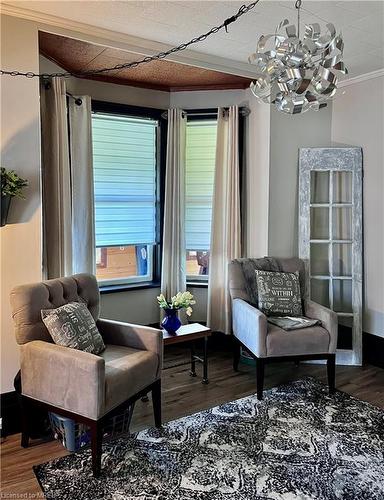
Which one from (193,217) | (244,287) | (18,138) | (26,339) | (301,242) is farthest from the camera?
(193,217)

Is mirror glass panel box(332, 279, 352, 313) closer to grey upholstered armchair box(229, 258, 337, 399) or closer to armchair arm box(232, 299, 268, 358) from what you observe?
grey upholstered armchair box(229, 258, 337, 399)

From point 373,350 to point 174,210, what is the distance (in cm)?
229

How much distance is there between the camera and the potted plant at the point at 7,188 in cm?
269

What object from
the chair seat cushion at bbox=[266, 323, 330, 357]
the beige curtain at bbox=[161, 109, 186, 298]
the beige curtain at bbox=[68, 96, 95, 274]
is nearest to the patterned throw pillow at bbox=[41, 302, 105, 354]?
the beige curtain at bbox=[68, 96, 95, 274]

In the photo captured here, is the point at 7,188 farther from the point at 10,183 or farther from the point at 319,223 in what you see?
the point at 319,223

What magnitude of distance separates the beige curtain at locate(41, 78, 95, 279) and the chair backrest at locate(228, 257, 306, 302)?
1.33 metres

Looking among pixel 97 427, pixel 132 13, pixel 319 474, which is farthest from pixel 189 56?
pixel 319 474

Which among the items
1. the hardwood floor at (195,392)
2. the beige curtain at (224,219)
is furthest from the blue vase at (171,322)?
the beige curtain at (224,219)

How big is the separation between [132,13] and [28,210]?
4.71 ft

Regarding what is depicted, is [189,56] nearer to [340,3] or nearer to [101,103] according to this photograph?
[101,103]

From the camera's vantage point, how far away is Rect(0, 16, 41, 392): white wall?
2.81 metres

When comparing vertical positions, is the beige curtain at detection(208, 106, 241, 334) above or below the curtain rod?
below

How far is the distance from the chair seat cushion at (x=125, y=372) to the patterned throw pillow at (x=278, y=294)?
1234mm

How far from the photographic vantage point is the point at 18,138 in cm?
286
